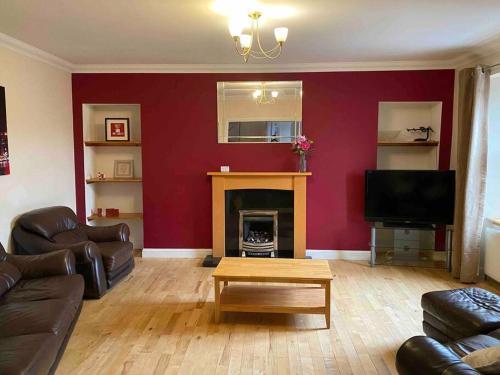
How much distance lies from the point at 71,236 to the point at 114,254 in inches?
24.4

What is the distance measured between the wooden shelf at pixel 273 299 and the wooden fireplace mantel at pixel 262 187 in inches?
60.7

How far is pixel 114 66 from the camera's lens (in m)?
5.08

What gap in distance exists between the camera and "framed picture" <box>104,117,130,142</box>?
5406 millimetres

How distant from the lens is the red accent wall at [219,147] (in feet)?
16.7

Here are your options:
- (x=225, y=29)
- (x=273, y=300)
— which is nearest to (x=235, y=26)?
(x=225, y=29)

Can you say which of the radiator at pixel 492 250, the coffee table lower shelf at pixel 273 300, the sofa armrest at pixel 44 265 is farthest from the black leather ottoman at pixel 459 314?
the sofa armrest at pixel 44 265

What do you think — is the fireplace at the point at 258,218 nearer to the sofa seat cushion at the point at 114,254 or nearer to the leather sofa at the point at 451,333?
the sofa seat cushion at the point at 114,254

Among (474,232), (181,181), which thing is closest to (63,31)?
(181,181)

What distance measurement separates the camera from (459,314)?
248 centimetres

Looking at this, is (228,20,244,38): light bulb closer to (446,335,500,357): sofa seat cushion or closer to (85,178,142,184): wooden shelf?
(446,335,500,357): sofa seat cushion

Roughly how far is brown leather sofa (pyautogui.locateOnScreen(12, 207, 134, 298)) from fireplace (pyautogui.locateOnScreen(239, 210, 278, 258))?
5.02ft

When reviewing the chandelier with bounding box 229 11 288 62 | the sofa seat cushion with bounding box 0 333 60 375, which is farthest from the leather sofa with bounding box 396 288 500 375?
the chandelier with bounding box 229 11 288 62

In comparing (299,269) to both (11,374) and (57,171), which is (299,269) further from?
(57,171)

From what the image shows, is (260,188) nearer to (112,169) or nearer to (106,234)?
(106,234)
